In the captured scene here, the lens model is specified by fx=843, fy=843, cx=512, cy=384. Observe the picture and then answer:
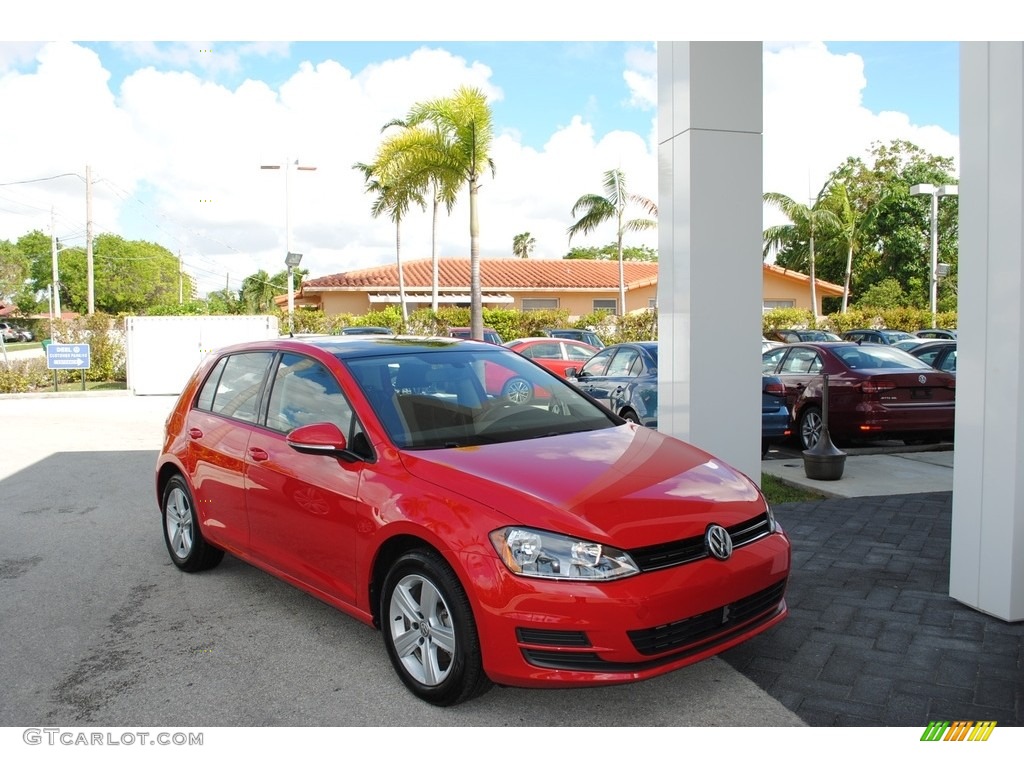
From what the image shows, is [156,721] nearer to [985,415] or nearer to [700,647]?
[700,647]

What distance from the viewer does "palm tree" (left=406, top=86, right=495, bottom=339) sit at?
64.8ft

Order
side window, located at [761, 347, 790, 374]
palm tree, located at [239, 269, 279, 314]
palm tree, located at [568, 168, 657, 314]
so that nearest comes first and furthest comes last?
side window, located at [761, 347, 790, 374] < palm tree, located at [568, 168, 657, 314] < palm tree, located at [239, 269, 279, 314]

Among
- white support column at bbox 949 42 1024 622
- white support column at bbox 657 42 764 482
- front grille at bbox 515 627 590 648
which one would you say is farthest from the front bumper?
white support column at bbox 657 42 764 482

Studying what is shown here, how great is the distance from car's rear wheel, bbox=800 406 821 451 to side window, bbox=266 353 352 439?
7689mm

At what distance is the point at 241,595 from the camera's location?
525 cm

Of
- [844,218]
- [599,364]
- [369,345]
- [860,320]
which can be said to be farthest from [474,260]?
[844,218]

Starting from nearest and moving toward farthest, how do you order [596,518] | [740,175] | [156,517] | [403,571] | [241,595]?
[596,518], [403,571], [241,595], [740,175], [156,517]

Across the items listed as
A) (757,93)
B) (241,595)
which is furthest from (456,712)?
(757,93)

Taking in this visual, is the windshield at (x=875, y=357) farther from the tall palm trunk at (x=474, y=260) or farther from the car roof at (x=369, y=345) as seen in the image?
the tall palm trunk at (x=474, y=260)

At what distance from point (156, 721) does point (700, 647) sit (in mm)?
2311

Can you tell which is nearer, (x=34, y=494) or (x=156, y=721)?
(x=156, y=721)

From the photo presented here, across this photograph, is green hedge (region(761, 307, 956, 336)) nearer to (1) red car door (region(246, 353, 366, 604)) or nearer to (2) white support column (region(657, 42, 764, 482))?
(2) white support column (region(657, 42, 764, 482))

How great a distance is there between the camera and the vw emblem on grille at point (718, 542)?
11.5 feet
